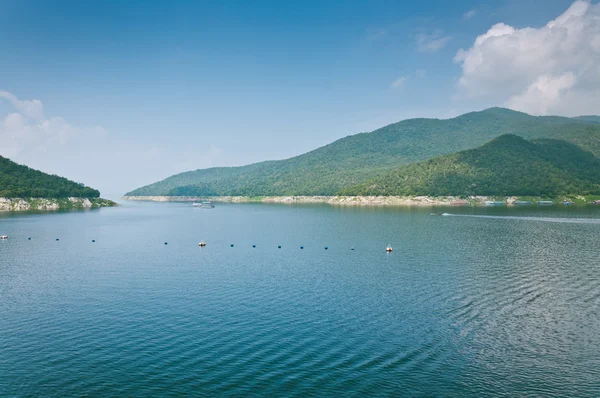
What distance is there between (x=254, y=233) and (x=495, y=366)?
93103mm

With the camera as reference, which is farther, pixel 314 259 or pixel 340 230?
pixel 340 230

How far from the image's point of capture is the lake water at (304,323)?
1102 inches

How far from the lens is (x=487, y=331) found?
37.2 m

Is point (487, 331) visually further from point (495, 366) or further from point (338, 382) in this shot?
point (338, 382)

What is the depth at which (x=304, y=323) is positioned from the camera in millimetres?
39469

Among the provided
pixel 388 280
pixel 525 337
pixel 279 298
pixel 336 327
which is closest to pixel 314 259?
pixel 388 280

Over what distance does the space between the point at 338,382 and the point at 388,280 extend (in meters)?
31.8

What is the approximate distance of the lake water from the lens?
27984mm

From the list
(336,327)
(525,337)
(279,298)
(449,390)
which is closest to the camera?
(449,390)

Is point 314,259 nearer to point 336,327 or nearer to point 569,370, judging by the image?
point 336,327

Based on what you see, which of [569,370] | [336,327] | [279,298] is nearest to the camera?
[569,370]

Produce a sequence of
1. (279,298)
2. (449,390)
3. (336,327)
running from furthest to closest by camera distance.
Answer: (279,298) < (336,327) < (449,390)

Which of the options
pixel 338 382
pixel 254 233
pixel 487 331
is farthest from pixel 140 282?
pixel 254 233

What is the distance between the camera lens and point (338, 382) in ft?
91.0
